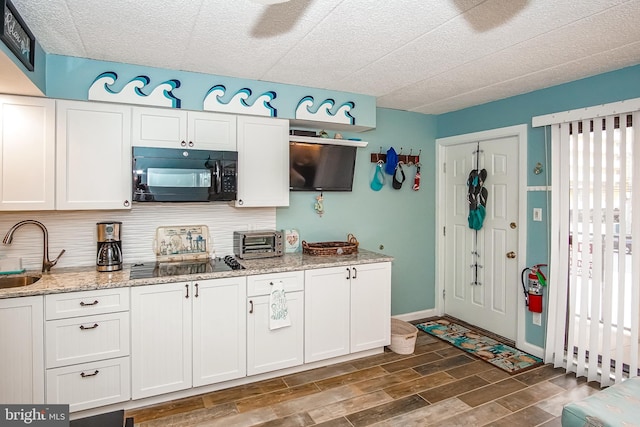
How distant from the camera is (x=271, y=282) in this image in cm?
291

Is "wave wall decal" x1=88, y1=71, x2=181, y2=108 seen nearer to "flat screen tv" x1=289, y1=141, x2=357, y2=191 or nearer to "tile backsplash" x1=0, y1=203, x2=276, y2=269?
"tile backsplash" x1=0, y1=203, x2=276, y2=269

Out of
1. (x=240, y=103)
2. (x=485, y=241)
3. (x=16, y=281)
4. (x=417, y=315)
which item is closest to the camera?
(x=16, y=281)

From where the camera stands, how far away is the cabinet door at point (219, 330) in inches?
106

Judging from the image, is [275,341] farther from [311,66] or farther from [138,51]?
[138,51]

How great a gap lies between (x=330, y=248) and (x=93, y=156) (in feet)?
6.60

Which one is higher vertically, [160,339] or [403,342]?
[160,339]

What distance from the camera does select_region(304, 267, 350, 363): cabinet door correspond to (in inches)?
121

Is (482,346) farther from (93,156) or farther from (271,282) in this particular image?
(93,156)

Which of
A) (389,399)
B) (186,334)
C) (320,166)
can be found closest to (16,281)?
(186,334)

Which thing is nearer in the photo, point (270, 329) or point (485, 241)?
point (270, 329)

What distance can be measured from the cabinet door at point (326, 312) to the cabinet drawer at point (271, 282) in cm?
6

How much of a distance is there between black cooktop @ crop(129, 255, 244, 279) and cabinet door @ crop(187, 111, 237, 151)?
3.03ft

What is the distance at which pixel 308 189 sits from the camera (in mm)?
3537

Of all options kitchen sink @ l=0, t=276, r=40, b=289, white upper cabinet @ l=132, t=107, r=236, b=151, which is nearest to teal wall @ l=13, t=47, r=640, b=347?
white upper cabinet @ l=132, t=107, r=236, b=151
